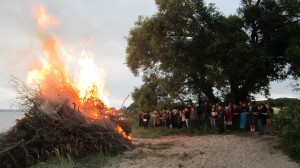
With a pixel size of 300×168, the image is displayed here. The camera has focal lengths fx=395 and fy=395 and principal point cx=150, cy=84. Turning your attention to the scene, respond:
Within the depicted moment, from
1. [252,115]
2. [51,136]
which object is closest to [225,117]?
[252,115]

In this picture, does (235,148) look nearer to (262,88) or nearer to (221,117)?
(221,117)

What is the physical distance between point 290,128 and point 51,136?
32.4ft

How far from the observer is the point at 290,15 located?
1029 inches

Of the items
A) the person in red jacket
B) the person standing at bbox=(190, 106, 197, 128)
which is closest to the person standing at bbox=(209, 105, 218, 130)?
the person in red jacket

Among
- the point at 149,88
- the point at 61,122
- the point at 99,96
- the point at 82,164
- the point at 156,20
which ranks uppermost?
the point at 156,20

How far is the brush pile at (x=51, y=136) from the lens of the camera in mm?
15977

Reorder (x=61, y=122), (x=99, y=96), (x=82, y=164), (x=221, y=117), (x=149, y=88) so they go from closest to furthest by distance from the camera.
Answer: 1. (x=82, y=164)
2. (x=61, y=122)
3. (x=99, y=96)
4. (x=221, y=117)
5. (x=149, y=88)

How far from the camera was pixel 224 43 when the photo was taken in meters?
24.6

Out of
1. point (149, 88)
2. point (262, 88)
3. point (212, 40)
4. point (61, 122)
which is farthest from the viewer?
point (149, 88)

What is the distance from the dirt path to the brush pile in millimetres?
1337

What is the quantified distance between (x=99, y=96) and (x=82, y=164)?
5343 mm

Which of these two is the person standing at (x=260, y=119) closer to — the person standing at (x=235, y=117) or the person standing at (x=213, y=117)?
the person standing at (x=235, y=117)

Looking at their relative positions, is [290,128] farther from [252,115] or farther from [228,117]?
[228,117]

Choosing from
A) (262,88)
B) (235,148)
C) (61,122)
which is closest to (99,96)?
(61,122)
